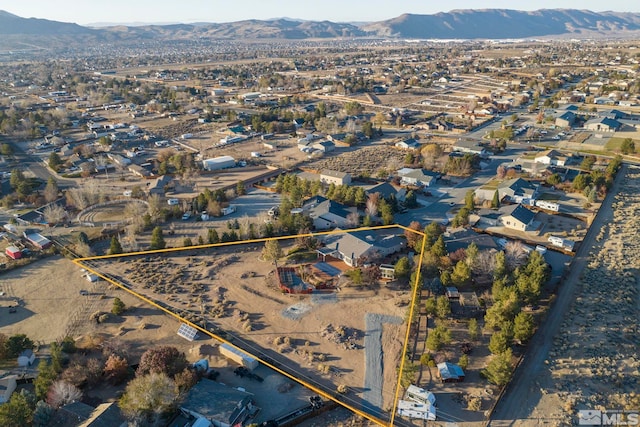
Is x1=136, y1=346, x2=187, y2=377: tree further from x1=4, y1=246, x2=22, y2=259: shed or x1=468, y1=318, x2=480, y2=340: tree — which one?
x1=4, y1=246, x2=22, y2=259: shed

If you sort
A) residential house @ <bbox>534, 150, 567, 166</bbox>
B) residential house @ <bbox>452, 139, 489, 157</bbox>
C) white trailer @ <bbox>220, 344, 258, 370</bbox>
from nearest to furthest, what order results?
white trailer @ <bbox>220, 344, 258, 370</bbox>
residential house @ <bbox>534, 150, 567, 166</bbox>
residential house @ <bbox>452, 139, 489, 157</bbox>

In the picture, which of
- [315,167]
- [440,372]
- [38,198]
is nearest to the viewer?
[440,372]

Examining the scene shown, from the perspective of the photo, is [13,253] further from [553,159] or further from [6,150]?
[553,159]

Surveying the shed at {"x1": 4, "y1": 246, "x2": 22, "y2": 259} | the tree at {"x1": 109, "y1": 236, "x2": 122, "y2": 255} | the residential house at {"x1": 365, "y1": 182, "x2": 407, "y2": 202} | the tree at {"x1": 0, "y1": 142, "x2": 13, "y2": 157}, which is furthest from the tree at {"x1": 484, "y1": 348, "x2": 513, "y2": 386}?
the tree at {"x1": 0, "y1": 142, "x2": 13, "y2": 157}

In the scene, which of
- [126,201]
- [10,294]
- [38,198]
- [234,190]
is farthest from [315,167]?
[10,294]

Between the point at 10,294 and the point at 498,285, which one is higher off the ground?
the point at 498,285

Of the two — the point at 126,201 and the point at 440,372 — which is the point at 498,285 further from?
the point at 126,201
